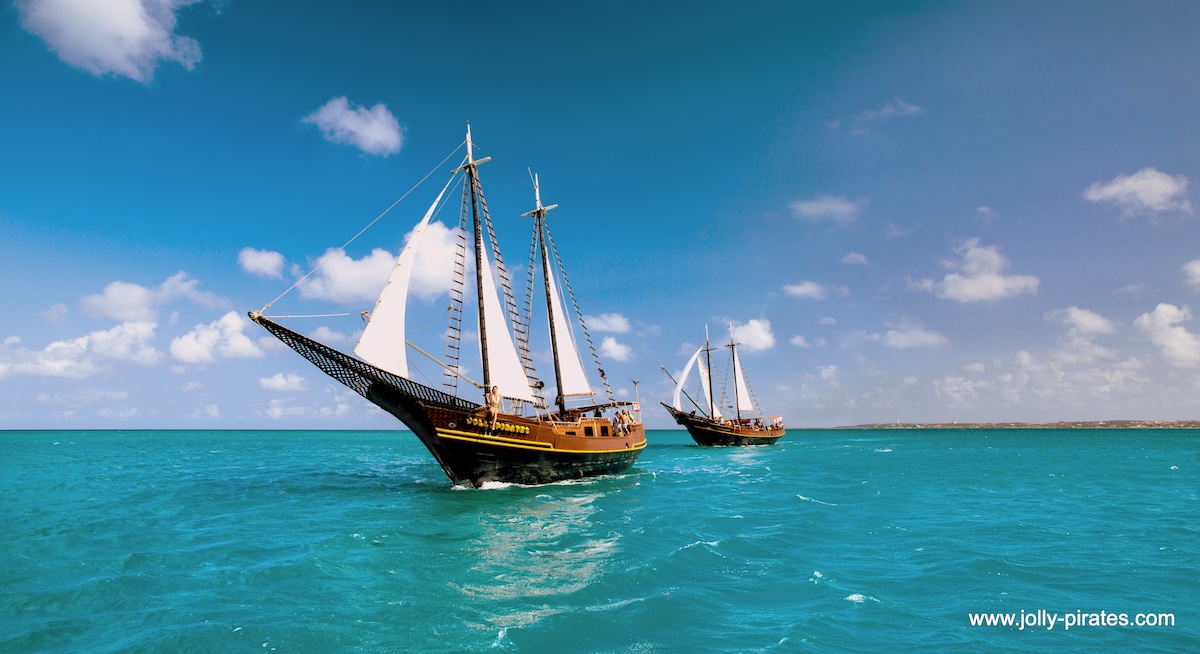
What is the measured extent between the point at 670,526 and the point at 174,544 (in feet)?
47.5

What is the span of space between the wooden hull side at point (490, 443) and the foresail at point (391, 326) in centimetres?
232

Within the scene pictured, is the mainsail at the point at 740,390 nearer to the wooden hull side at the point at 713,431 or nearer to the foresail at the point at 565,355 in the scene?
the wooden hull side at the point at 713,431

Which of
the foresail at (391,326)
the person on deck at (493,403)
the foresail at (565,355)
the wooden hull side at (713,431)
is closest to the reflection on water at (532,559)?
the person on deck at (493,403)

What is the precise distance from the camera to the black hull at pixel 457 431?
24.1 metres

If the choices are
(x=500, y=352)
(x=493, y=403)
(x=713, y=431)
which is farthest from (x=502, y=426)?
(x=713, y=431)

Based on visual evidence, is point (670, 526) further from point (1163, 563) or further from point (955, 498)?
point (955, 498)

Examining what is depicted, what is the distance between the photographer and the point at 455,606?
9.98 m

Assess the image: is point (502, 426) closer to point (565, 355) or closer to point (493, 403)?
point (493, 403)

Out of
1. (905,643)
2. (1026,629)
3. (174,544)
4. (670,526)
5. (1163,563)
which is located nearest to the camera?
(905,643)

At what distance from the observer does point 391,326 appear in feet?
77.4

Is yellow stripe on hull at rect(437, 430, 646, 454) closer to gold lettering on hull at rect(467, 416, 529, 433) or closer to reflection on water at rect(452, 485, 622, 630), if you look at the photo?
gold lettering on hull at rect(467, 416, 529, 433)

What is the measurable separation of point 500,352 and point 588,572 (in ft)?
56.4

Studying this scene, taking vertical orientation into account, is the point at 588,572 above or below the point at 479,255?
below

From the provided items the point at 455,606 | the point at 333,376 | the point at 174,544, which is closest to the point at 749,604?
the point at 455,606
